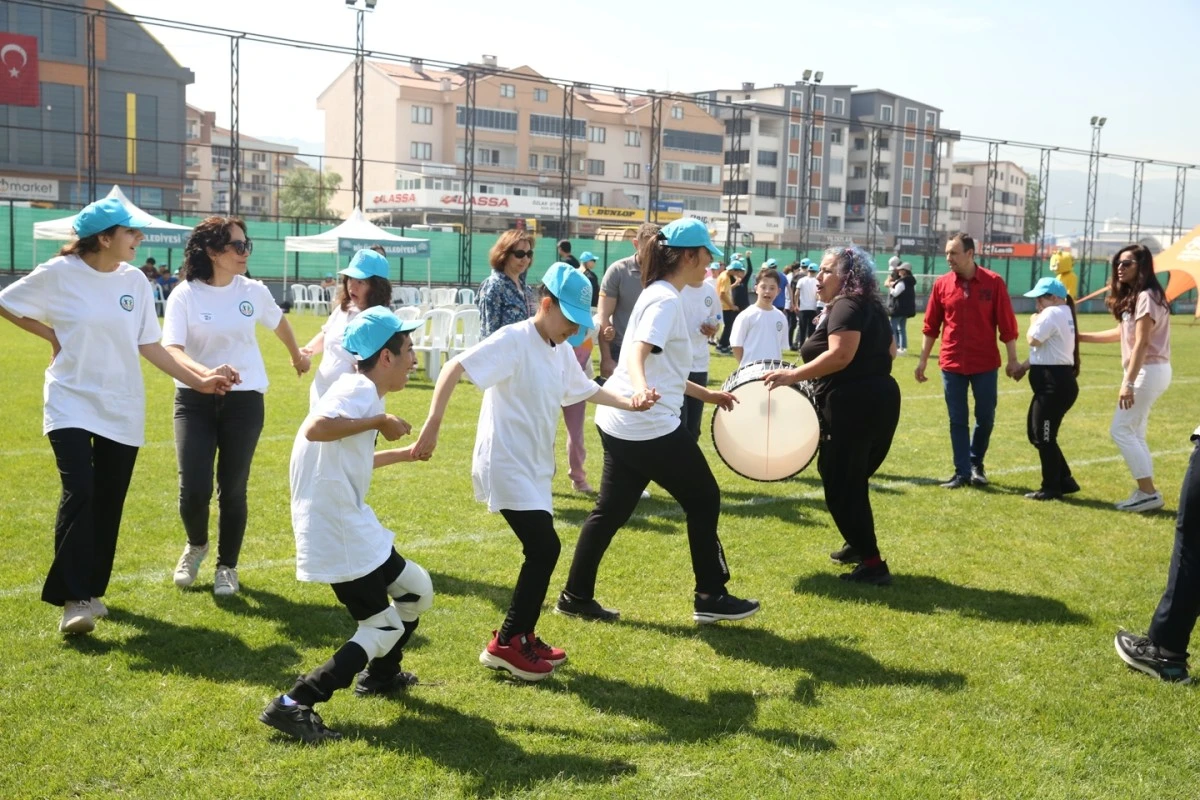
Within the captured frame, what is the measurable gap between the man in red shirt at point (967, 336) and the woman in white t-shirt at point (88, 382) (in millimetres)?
6209

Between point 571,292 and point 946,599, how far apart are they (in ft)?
9.98

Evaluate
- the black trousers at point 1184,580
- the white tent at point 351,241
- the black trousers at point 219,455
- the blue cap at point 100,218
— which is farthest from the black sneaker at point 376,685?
the white tent at point 351,241

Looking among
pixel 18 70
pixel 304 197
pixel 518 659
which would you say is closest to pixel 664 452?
pixel 518 659

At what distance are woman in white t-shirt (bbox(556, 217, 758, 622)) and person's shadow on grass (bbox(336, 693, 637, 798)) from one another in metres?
1.38

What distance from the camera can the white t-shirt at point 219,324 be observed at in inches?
226

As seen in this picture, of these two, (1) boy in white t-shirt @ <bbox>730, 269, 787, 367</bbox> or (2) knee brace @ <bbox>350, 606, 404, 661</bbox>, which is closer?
(2) knee brace @ <bbox>350, 606, 404, 661</bbox>

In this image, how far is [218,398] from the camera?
5.91 m

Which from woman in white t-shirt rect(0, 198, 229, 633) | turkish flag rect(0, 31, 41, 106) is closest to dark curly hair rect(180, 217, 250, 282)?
woman in white t-shirt rect(0, 198, 229, 633)

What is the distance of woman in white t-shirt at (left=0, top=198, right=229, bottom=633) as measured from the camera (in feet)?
17.1

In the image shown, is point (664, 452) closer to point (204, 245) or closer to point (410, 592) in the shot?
point (410, 592)

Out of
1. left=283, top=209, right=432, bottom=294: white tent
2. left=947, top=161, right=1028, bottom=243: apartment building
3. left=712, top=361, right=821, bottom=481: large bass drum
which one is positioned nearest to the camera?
left=712, top=361, right=821, bottom=481: large bass drum

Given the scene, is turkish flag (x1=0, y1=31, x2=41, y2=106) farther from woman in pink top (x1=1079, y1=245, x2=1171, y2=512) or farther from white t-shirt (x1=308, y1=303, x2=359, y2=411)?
woman in pink top (x1=1079, y1=245, x2=1171, y2=512)

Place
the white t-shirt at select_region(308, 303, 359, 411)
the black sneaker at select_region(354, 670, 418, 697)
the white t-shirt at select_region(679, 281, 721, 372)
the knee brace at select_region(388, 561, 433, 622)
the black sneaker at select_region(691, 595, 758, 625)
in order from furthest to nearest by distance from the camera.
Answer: the white t-shirt at select_region(679, 281, 721, 372) < the white t-shirt at select_region(308, 303, 359, 411) < the black sneaker at select_region(691, 595, 758, 625) < the black sneaker at select_region(354, 670, 418, 697) < the knee brace at select_region(388, 561, 433, 622)

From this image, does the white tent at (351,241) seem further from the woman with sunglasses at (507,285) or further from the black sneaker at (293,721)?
the black sneaker at (293,721)
